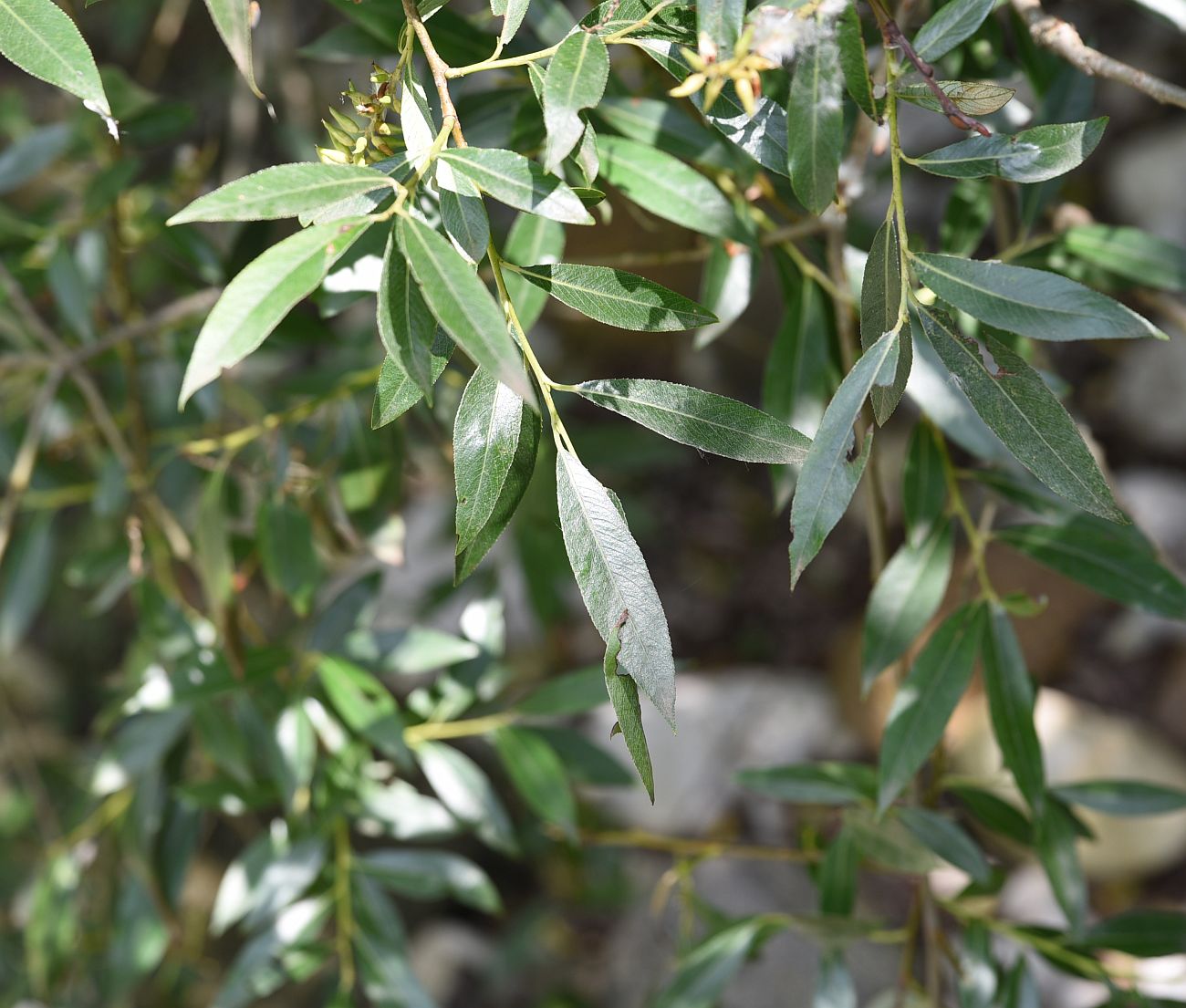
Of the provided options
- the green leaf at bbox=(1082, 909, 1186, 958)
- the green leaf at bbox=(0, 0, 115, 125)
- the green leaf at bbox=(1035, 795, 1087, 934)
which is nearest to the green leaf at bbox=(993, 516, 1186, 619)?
the green leaf at bbox=(1035, 795, 1087, 934)

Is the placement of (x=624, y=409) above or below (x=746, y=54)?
below

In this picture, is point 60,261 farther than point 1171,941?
Yes

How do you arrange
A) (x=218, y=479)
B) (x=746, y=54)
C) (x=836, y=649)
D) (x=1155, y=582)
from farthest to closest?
(x=836, y=649) → (x=218, y=479) → (x=1155, y=582) → (x=746, y=54)

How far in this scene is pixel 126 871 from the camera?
1019 millimetres

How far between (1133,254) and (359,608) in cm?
61

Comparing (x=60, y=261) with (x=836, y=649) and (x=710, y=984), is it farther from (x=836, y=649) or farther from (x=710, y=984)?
(x=836, y=649)

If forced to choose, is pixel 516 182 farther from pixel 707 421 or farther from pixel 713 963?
pixel 713 963

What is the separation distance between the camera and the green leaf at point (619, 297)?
1.37 feet

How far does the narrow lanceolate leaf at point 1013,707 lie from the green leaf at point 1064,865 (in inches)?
1.9

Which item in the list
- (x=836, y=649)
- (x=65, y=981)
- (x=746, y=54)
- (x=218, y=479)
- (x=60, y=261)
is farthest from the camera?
(x=836, y=649)

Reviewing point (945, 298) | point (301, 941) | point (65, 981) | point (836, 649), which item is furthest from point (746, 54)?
point (836, 649)

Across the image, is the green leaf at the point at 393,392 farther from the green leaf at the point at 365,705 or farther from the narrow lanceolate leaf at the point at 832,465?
the green leaf at the point at 365,705

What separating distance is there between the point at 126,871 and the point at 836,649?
3.71 feet

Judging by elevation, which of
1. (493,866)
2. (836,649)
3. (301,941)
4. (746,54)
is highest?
(746,54)
